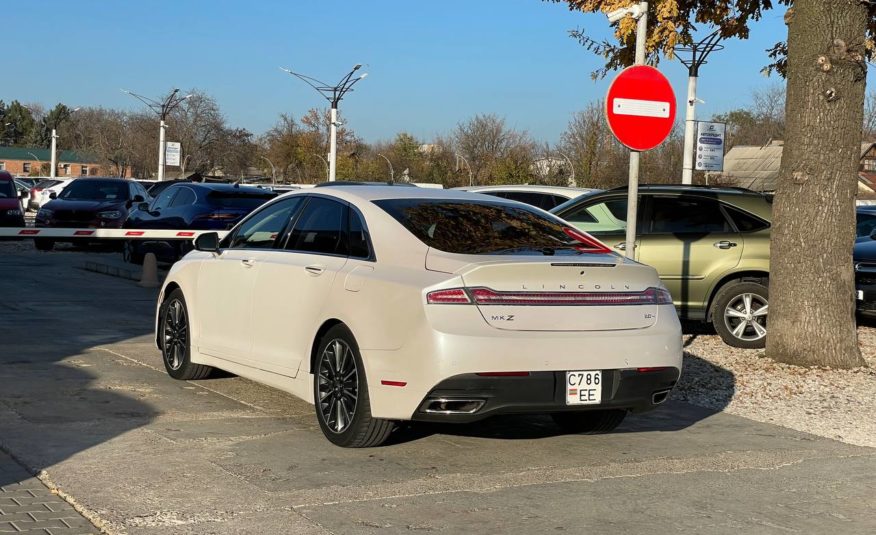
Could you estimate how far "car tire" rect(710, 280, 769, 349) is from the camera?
12.0 metres

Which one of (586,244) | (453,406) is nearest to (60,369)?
(453,406)

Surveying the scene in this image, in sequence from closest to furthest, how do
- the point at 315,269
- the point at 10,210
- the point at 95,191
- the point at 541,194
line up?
the point at 315,269 < the point at 541,194 < the point at 10,210 < the point at 95,191

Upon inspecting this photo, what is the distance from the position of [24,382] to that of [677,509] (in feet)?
17.0

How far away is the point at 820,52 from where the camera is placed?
1061 centimetres

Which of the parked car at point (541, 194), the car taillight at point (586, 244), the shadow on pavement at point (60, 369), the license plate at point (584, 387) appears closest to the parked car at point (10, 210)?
the shadow on pavement at point (60, 369)

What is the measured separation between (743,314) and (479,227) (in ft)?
19.2

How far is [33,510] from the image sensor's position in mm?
5344

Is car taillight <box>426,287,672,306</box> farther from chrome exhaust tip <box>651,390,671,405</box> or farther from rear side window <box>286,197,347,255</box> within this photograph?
rear side window <box>286,197,347,255</box>

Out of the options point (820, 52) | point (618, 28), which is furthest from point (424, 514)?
point (618, 28)

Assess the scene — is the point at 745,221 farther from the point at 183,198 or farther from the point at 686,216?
the point at 183,198

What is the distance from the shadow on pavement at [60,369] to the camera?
6824 mm

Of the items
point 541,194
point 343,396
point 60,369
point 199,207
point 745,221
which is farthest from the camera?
point 199,207

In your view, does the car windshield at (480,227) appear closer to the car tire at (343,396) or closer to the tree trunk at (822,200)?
the car tire at (343,396)

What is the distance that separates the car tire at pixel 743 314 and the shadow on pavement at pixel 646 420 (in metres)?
1.89
